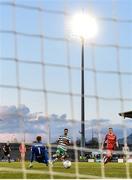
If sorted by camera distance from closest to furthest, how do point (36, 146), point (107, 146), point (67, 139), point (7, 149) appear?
point (36, 146) < point (67, 139) < point (107, 146) < point (7, 149)

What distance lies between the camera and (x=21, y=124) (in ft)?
23.9

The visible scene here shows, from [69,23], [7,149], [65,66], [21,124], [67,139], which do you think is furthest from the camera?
[7,149]

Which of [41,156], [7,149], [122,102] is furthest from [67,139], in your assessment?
[7,149]

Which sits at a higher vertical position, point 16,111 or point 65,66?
point 65,66

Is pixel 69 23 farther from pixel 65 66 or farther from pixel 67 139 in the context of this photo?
pixel 67 139

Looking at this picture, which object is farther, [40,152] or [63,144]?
[63,144]

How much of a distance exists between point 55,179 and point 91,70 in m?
2.06

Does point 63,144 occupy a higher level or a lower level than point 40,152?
A: higher

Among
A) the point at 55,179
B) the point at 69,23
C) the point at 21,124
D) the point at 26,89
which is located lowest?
the point at 55,179

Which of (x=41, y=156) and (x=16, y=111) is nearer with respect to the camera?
(x=16, y=111)

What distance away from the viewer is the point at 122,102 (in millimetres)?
8547

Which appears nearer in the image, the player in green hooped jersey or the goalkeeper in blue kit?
the goalkeeper in blue kit

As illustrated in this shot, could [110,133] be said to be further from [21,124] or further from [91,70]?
[21,124]

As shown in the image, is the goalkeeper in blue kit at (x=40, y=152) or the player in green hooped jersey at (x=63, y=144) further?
the player in green hooped jersey at (x=63, y=144)
